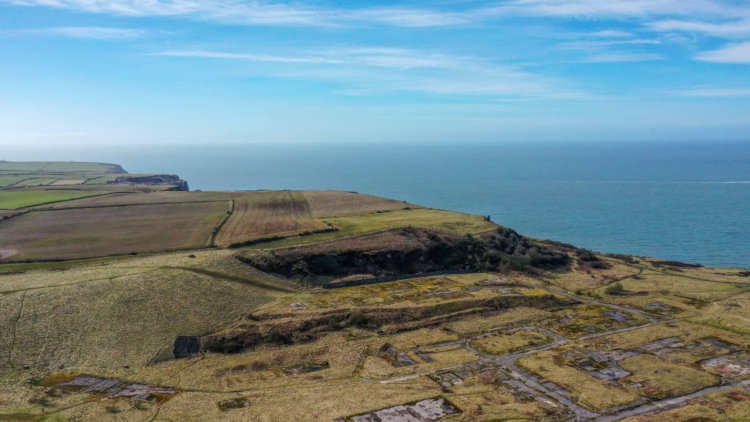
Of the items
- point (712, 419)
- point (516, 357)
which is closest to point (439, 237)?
point (516, 357)

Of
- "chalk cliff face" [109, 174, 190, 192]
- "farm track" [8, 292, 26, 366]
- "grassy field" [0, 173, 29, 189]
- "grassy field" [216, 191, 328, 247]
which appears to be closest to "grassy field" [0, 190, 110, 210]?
"grassy field" [0, 173, 29, 189]

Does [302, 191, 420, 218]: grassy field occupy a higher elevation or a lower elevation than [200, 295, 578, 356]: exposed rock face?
higher

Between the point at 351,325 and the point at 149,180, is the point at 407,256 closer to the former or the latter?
the point at 351,325

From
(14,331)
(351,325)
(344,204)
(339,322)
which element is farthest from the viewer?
(344,204)

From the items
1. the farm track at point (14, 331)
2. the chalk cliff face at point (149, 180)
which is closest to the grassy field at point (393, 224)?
the farm track at point (14, 331)

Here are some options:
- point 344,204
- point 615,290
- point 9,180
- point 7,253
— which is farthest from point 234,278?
point 9,180

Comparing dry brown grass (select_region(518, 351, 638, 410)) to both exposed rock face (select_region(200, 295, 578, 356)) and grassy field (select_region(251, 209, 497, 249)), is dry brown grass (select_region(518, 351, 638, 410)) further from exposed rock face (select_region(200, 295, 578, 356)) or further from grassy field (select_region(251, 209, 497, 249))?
grassy field (select_region(251, 209, 497, 249))
